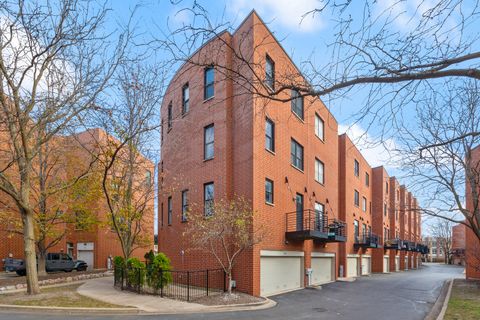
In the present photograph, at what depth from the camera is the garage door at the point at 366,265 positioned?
3922 centimetres

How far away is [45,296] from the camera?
1479 cm

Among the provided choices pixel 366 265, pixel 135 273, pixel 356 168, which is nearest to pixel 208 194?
pixel 135 273

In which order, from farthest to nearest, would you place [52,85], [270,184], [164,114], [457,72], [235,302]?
[164,114] < [270,184] < [235,302] < [52,85] < [457,72]

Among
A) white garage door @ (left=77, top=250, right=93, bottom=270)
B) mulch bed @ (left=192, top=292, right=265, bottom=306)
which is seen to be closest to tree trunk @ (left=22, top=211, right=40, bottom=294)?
mulch bed @ (left=192, top=292, right=265, bottom=306)

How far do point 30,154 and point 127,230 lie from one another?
6.45 m

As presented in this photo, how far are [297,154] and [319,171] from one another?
15.2 ft

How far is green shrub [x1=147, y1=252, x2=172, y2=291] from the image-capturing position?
15875 millimetres

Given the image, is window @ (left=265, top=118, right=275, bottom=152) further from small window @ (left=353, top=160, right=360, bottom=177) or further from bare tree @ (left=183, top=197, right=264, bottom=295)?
small window @ (left=353, top=160, right=360, bottom=177)

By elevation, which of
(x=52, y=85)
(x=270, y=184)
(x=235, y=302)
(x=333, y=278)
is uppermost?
(x=52, y=85)

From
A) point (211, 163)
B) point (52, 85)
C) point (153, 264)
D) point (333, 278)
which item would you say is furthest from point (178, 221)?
point (333, 278)

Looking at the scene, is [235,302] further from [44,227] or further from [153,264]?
[44,227]

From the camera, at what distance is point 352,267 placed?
35.0m

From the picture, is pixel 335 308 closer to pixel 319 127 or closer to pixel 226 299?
pixel 226 299

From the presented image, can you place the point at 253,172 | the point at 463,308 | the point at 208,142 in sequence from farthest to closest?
the point at 208,142 → the point at 253,172 → the point at 463,308
